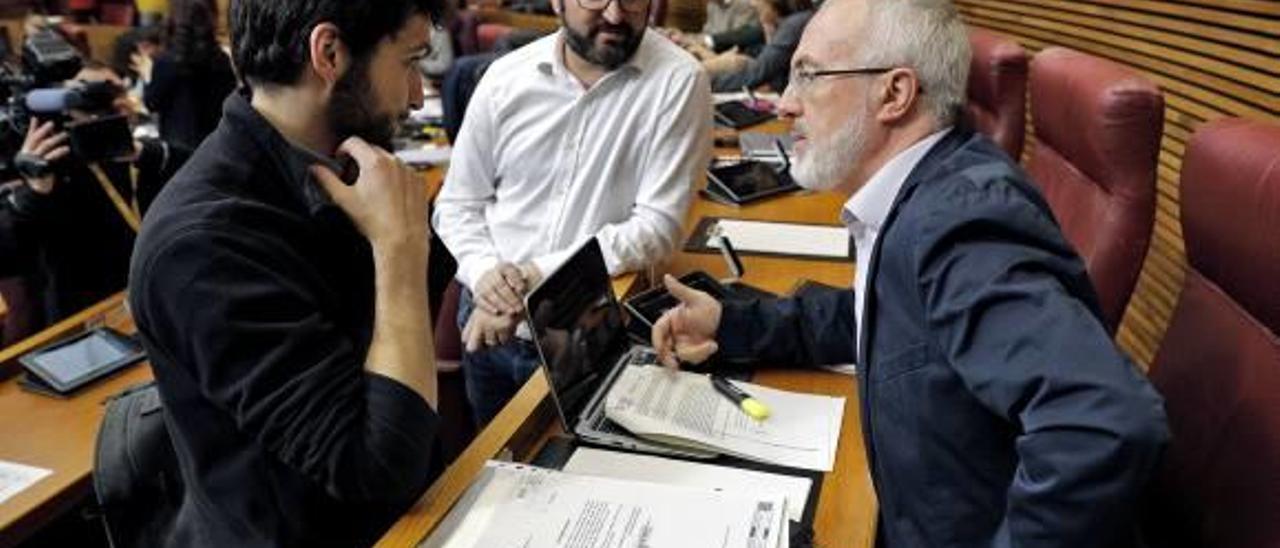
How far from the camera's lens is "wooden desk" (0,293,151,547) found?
1436mm

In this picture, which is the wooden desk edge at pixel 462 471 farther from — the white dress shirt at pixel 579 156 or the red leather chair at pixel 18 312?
the red leather chair at pixel 18 312

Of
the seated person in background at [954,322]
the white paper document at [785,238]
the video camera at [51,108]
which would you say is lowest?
the white paper document at [785,238]

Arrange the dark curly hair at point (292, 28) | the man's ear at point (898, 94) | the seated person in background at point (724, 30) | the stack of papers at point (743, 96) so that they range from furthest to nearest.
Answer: the seated person in background at point (724, 30), the stack of papers at point (743, 96), the man's ear at point (898, 94), the dark curly hair at point (292, 28)

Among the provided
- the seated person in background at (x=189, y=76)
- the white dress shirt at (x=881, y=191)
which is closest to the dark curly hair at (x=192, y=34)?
the seated person in background at (x=189, y=76)

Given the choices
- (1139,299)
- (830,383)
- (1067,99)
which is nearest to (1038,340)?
(830,383)

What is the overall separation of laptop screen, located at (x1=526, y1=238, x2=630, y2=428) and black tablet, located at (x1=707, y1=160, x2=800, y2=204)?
1.09 m

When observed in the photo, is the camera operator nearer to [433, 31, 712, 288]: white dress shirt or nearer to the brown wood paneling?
[433, 31, 712, 288]: white dress shirt

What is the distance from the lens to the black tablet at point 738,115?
352 cm

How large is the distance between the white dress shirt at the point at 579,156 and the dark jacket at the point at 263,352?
78 centimetres

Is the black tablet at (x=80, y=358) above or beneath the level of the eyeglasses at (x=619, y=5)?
beneath

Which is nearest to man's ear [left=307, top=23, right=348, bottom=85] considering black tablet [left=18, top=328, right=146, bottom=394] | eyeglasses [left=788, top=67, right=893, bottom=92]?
eyeglasses [left=788, top=67, right=893, bottom=92]

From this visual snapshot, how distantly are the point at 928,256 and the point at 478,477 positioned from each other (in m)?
0.61

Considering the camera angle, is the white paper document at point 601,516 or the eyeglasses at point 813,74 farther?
the eyeglasses at point 813,74

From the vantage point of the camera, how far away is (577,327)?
1.34 m
